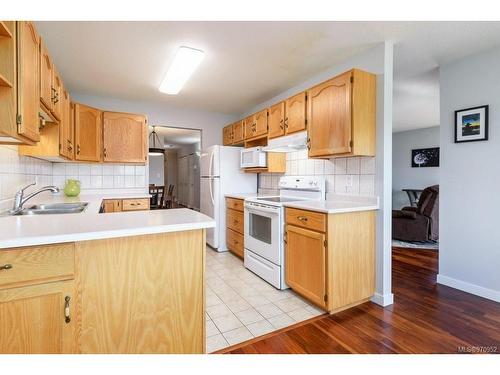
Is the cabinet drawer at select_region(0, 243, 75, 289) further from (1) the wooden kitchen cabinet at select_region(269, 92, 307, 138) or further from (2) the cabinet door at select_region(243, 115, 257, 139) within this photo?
(2) the cabinet door at select_region(243, 115, 257, 139)

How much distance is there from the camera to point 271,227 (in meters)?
2.71

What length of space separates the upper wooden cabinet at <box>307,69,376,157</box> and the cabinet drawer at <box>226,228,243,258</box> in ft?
5.51

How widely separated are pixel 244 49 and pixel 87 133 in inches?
90.2

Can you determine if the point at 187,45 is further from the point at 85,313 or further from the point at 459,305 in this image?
the point at 459,305

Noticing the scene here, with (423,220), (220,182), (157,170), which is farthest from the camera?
(157,170)

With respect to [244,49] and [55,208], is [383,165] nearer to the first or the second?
[244,49]

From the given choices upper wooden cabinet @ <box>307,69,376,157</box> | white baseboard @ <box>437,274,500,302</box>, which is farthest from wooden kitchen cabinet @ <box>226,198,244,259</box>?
white baseboard @ <box>437,274,500,302</box>

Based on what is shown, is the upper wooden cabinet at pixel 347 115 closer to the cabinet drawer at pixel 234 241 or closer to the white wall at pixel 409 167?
the cabinet drawer at pixel 234 241

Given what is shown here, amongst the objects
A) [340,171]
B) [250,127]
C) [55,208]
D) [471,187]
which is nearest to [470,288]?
[471,187]

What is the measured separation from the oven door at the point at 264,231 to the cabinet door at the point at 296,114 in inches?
36.9

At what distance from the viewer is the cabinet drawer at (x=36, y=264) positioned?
970 mm

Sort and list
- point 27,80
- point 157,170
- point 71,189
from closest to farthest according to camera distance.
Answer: point 27,80 → point 71,189 → point 157,170
